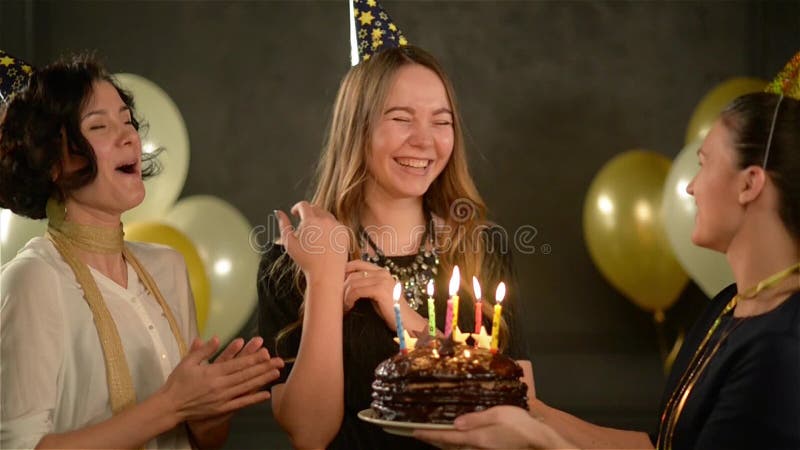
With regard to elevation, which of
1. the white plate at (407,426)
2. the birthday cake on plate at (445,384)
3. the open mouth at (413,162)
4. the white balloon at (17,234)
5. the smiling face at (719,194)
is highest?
the open mouth at (413,162)

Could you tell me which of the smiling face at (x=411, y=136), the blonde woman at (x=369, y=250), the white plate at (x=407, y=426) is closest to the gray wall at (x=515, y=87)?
the blonde woman at (x=369, y=250)

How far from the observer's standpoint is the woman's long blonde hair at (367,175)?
262 centimetres

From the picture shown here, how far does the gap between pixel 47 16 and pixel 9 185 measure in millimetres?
3833

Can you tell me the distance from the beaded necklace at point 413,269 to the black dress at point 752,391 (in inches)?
31.3

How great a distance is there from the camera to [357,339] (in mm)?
2506

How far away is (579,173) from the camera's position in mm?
5781

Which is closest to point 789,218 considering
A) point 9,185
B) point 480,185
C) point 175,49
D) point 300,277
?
point 300,277

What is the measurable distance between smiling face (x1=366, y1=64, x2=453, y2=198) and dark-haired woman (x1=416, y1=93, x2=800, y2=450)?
0.70 m

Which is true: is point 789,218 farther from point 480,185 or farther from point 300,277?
point 480,185

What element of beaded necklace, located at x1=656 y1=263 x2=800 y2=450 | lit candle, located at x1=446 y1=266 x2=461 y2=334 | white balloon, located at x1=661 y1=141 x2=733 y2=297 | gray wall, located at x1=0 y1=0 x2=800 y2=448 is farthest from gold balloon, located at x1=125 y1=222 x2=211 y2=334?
beaded necklace, located at x1=656 y1=263 x2=800 y2=450

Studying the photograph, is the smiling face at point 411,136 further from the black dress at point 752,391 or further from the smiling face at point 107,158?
the black dress at point 752,391

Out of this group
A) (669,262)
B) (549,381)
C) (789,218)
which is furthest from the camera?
(549,381)

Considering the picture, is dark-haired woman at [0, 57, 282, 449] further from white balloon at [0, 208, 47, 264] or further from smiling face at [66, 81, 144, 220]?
white balloon at [0, 208, 47, 264]

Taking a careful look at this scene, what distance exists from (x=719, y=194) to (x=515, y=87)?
376 centimetres
